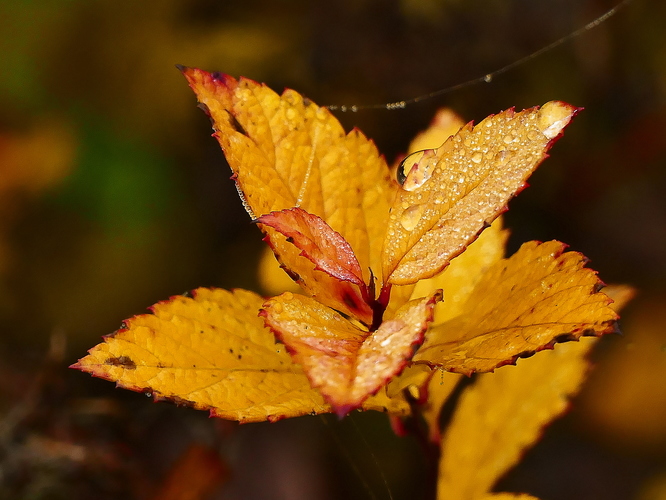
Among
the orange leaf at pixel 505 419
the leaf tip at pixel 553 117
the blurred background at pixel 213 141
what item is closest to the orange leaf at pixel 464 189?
the leaf tip at pixel 553 117

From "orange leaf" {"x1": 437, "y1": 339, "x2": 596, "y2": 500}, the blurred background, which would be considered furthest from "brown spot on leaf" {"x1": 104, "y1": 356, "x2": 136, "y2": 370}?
the blurred background

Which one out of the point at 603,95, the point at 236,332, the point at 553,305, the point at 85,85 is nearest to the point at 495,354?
the point at 553,305

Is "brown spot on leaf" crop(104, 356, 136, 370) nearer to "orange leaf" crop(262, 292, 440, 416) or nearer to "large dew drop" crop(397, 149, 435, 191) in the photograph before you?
"orange leaf" crop(262, 292, 440, 416)

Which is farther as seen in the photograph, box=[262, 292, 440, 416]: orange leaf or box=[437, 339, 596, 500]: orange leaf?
box=[437, 339, 596, 500]: orange leaf

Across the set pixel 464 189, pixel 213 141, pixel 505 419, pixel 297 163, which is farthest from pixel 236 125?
pixel 213 141

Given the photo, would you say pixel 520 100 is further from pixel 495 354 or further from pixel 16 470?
pixel 16 470

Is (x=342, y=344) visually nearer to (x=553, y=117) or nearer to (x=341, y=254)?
(x=341, y=254)
